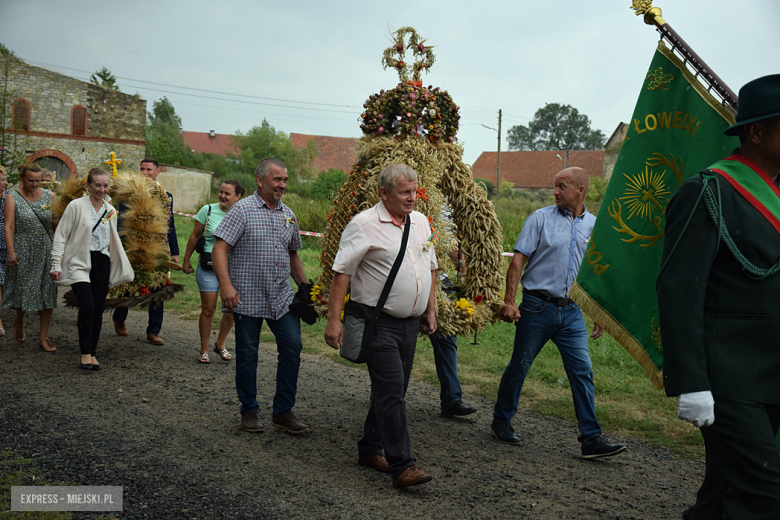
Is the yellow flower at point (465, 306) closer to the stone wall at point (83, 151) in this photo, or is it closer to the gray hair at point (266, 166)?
the gray hair at point (266, 166)

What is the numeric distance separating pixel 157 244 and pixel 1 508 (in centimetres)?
470

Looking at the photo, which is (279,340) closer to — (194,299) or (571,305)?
(571,305)

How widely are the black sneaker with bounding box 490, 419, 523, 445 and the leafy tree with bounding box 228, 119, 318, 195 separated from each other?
2140 inches

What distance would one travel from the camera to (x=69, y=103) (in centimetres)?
3488

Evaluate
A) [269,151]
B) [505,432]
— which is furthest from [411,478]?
[269,151]

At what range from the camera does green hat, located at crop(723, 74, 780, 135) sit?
248 centimetres

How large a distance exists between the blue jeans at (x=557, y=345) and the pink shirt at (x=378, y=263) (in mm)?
1137

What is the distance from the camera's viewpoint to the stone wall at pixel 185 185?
39.6 meters

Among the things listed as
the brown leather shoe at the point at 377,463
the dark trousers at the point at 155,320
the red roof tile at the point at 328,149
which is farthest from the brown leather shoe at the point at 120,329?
the red roof tile at the point at 328,149

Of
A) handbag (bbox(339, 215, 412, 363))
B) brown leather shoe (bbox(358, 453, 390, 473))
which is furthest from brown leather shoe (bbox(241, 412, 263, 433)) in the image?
handbag (bbox(339, 215, 412, 363))

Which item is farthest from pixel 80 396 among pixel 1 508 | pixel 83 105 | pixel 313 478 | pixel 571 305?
→ pixel 83 105

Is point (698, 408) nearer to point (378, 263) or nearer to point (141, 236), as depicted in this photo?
point (378, 263)

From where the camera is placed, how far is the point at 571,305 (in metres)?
5.01

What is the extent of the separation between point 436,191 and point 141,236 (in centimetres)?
416
